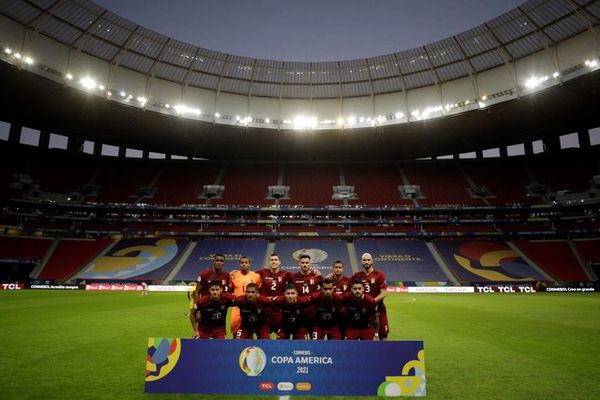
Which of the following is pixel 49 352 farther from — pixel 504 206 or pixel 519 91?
pixel 504 206

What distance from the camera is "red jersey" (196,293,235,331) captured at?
24.1 feet

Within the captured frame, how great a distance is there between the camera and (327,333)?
7203 mm

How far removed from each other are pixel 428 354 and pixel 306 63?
3924cm

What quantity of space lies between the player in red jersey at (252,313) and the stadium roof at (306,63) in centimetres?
3698

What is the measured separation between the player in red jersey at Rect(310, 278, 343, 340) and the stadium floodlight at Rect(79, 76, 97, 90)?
37615 millimetres

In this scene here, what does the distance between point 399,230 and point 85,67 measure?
40.0 m

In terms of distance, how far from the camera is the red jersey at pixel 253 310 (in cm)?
706

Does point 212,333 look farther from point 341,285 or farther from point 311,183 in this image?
point 311,183

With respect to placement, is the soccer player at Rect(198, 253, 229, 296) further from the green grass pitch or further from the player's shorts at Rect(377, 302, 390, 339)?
the player's shorts at Rect(377, 302, 390, 339)

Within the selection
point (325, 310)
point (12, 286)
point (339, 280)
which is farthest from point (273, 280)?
point (12, 286)

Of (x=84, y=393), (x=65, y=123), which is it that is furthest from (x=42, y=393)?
(x=65, y=123)

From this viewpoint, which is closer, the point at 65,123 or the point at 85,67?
the point at 85,67

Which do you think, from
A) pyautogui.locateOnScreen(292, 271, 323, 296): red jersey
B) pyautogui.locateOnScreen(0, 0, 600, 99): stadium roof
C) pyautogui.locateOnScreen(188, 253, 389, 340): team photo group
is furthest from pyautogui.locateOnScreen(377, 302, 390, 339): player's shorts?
pyautogui.locateOnScreen(0, 0, 600, 99): stadium roof

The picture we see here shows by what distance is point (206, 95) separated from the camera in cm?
Answer: 4331
